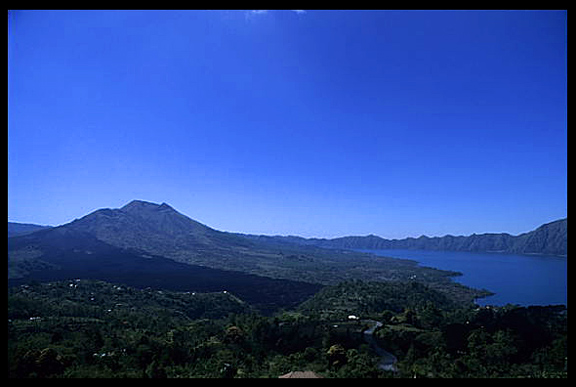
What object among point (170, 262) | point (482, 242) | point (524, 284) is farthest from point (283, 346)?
point (482, 242)

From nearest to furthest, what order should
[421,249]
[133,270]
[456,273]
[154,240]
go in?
[133,270], [456,273], [154,240], [421,249]

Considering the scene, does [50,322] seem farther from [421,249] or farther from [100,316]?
[421,249]

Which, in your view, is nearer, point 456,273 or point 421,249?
point 456,273

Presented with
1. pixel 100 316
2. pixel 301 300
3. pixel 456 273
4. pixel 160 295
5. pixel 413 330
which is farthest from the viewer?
pixel 456 273

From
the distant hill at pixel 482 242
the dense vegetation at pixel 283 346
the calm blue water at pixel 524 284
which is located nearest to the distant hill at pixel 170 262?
the calm blue water at pixel 524 284

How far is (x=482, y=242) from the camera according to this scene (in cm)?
7656

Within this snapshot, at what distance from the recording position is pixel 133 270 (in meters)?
33.9

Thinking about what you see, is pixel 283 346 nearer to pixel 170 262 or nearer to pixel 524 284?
pixel 524 284

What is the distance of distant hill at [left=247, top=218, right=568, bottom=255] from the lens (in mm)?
54394

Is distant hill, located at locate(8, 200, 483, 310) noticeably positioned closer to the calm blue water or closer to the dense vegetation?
the calm blue water

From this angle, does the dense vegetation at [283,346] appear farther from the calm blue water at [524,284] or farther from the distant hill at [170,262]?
the calm blue water at [524,284]

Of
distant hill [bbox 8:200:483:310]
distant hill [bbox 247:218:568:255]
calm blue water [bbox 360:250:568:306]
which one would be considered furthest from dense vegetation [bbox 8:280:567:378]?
distant hill [bbox 247:218:568:255]
